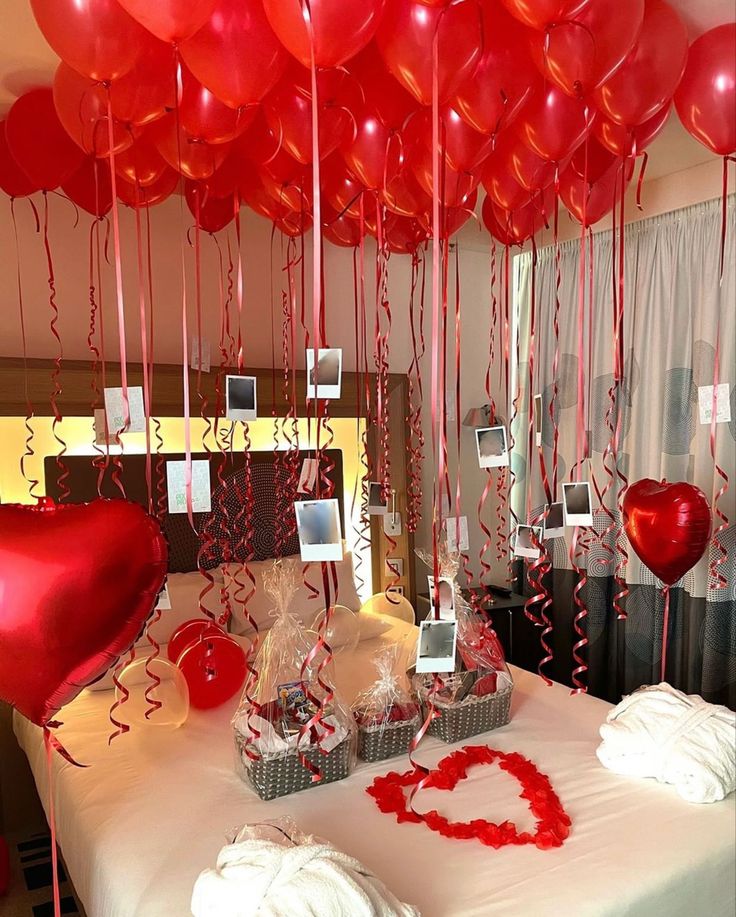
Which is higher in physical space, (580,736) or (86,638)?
(86,638)

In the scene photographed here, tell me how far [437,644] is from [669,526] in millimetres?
1152

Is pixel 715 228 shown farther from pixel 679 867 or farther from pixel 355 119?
pixel 679 867

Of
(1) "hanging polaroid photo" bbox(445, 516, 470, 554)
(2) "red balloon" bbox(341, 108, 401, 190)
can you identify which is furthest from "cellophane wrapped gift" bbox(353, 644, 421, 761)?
(2) "red balloon" bbox(341, 108, 401, 190)

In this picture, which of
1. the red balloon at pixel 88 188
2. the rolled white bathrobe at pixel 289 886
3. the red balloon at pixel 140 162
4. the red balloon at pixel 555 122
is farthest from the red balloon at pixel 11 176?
the rolled white bathrobe at pixel 289 886

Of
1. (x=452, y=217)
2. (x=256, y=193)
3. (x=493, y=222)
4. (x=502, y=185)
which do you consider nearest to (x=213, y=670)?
(x=256, y=193)

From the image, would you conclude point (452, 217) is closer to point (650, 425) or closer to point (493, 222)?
point (493, 222)

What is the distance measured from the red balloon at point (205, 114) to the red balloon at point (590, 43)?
708mm

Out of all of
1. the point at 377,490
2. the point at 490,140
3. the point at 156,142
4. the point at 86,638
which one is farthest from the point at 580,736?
the point at 156,142

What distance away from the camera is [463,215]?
2416 millimetres

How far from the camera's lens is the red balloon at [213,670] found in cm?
219

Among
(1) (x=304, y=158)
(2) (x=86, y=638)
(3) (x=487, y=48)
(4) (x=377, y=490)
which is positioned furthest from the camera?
Result: (4) (x=377, y=490)

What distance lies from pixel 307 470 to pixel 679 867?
1.16m

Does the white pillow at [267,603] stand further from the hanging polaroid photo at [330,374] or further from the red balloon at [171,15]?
the red balloon at [171,15]

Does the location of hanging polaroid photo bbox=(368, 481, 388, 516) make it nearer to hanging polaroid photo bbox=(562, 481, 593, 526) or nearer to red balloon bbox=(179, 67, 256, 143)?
hanging polaroid photo bbox=(562, 481, 593, 526)
